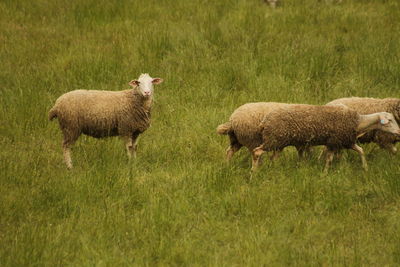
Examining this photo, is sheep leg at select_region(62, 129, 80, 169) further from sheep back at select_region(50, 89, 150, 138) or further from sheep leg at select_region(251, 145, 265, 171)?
sheep leg at select_region(251, 145, 265, 171)

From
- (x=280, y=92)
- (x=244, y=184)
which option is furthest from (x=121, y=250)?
(x=280, y=92)

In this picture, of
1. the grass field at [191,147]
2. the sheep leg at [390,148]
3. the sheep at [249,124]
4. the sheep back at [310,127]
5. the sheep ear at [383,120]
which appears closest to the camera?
the grass field at [191,147]

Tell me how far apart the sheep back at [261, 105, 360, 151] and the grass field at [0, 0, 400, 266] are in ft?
0.99

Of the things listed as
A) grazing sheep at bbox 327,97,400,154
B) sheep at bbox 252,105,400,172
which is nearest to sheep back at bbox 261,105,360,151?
sheep at bbox 252,105,400,172

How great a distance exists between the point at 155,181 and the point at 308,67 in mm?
3870

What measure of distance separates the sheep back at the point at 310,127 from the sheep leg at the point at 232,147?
1.98 ft

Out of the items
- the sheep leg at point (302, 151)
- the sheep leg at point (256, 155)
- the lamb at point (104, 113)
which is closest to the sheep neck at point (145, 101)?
the lamb at point (104, 113)

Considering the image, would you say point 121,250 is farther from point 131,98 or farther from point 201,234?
point 131,98

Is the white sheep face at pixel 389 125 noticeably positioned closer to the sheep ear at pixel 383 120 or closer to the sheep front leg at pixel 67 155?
the sheep ear at pixel 383 120

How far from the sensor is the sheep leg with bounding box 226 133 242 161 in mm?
7395

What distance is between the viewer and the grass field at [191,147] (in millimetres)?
5547

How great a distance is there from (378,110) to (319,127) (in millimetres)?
1190

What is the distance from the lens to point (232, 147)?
293 inches

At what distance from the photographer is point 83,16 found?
11727 millimetres
